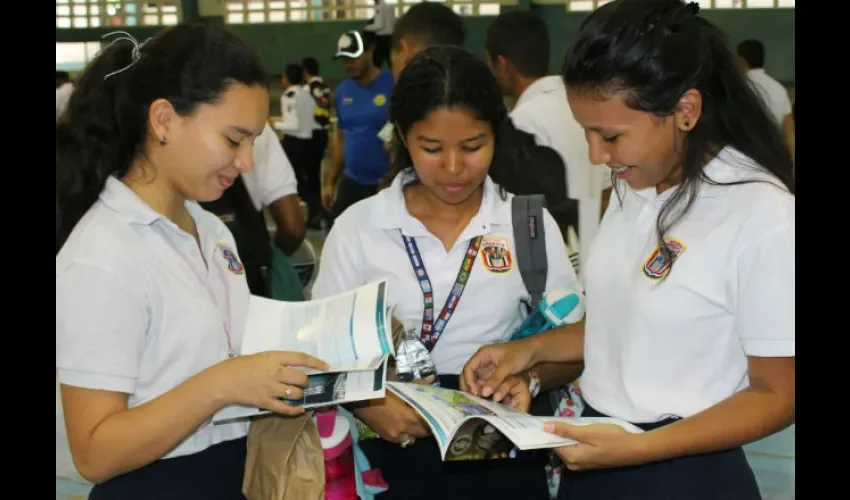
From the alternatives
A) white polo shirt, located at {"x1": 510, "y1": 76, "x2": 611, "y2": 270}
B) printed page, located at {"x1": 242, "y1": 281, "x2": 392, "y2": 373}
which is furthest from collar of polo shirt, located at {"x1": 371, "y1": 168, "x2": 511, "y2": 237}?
white polo shirt, located at {"x1": 510, "y1": 76, "x2": 611, "y2": 270}

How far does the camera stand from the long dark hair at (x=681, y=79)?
1.48 metres

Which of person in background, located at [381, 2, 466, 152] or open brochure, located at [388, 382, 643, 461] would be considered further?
person in background, located at [381, 2, 466, 152]

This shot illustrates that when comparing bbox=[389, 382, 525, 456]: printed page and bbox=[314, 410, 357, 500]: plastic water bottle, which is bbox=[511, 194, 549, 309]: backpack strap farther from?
bbox=[314, 410, 357, 500]: plastic water bottle

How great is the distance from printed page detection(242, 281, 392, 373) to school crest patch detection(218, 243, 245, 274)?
0.14 meters

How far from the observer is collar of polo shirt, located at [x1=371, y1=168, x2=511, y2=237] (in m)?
2.07

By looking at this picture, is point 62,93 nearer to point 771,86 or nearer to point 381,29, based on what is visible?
point 381,29

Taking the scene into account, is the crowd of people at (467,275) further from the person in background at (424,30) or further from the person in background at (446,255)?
the person in background at (424,30)

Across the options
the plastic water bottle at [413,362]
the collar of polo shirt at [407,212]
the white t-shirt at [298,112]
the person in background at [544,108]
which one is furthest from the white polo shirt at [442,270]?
the white t-shirt at [298,112]

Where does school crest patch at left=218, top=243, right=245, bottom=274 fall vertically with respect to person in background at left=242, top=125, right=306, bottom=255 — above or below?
below

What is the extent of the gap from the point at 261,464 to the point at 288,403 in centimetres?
18

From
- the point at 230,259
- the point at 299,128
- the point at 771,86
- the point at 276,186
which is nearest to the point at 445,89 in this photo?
the point at 230,259

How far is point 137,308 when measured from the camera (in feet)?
4.81

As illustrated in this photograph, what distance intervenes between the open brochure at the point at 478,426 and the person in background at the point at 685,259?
0.08 meters
